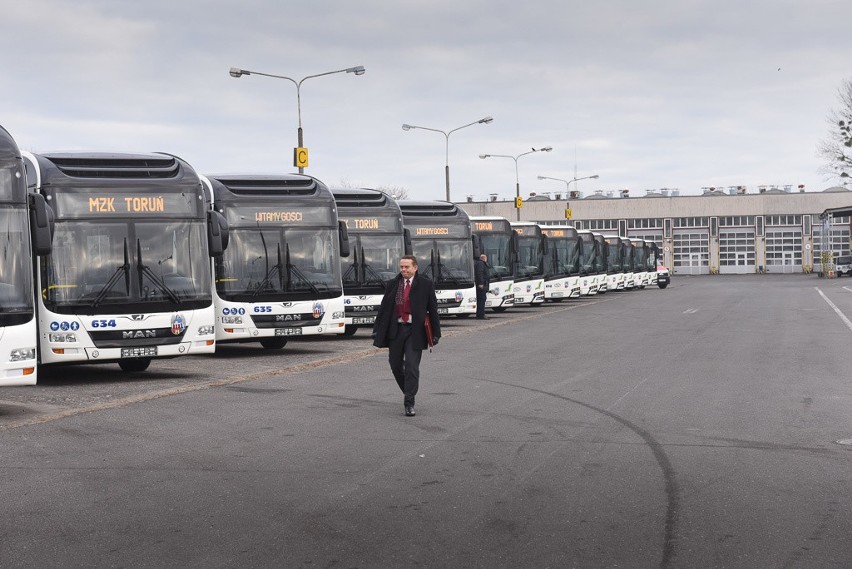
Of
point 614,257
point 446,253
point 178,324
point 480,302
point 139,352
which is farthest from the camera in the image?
point 614,257

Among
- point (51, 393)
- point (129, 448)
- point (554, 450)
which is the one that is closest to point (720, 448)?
point (554, 450)

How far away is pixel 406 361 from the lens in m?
11.6

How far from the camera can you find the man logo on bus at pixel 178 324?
1606 cm

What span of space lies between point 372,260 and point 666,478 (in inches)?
716

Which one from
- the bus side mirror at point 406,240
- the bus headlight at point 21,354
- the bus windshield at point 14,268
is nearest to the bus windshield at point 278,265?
the bus side mirror at point 406,240

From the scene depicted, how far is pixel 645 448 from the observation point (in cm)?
939

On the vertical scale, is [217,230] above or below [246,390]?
above

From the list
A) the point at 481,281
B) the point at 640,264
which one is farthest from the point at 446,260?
the point at 640,264

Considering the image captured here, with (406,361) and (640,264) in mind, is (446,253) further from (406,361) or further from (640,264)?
(640,264)

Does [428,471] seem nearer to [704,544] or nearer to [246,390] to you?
[704,544]

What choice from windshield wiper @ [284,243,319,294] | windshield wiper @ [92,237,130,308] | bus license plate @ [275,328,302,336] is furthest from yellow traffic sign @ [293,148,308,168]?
windshield wiper @ [92,237,130,308]

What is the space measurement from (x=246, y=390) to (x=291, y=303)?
578cm

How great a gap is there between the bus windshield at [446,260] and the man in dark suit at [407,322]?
17.7 metres

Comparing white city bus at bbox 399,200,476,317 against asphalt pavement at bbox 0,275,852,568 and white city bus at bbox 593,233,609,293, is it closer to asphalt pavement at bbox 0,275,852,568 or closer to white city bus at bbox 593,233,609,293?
asphalt pavement at bbox 0,275,852,568
